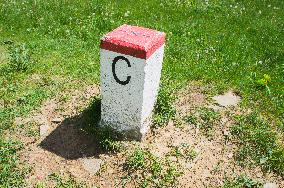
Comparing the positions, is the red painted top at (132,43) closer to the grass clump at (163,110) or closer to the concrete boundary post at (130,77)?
the concrete boundary post at (130,77)

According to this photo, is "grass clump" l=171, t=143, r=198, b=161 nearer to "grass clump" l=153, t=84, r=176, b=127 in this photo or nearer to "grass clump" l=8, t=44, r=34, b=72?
"grass clump" l=153, t=84, r=176, b=127

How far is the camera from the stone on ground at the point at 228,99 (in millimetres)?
6711

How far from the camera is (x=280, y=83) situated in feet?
24.1

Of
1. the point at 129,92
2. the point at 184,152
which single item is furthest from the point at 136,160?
the point at 129,92

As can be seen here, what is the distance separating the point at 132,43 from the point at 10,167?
234cm

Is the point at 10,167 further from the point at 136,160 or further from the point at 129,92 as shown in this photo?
the point at 129,92

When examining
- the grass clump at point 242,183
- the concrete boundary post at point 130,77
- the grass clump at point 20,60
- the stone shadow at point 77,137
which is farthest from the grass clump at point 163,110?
the grass clump at point 20,60

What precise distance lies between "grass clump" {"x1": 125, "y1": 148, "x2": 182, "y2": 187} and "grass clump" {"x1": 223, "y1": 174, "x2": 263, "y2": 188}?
657mm

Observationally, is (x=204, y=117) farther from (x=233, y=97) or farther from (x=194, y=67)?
(x=194, y=67)

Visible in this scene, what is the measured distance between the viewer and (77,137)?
5.86 m

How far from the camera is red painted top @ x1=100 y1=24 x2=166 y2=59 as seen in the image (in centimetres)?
496

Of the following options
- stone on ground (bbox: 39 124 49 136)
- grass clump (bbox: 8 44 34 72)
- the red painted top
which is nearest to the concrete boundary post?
the red painted top

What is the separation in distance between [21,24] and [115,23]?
87.7 inches

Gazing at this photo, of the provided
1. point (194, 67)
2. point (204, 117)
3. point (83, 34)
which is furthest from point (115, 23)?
point (204, 117)
